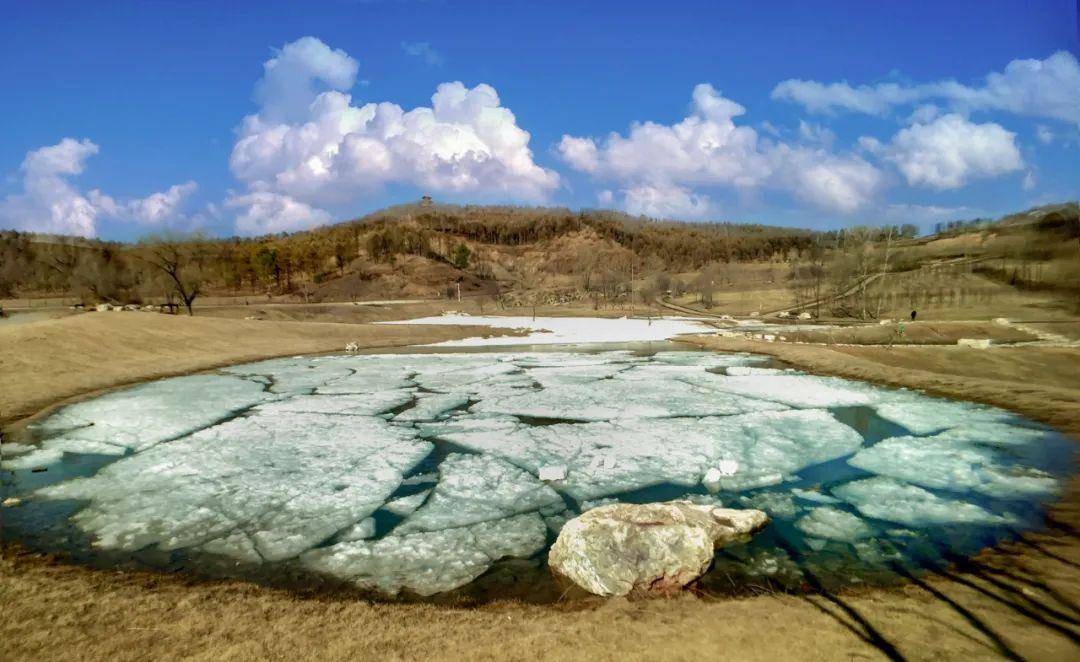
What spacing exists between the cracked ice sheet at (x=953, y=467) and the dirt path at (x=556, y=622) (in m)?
2.08

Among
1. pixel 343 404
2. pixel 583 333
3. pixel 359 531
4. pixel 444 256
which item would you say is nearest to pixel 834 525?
pixel 359 531

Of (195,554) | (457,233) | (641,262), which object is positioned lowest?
(195,554)

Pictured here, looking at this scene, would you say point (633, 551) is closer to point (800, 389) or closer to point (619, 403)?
point (619, 403)

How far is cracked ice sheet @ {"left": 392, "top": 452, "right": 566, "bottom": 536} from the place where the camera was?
23.6 feet

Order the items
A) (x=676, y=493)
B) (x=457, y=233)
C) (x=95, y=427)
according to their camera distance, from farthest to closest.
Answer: (x=457, y=233) < (x=95, y=427) < (x=676, y=493)

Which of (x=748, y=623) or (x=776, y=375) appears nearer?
(x=748, y=623)

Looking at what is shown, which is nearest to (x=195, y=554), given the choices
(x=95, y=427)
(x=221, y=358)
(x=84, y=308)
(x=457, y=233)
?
(x=95, y=427)

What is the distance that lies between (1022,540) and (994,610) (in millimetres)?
2340

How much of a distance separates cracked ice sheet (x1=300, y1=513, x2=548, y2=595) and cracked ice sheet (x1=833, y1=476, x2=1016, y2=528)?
16.0ft

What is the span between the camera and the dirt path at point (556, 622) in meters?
4.21

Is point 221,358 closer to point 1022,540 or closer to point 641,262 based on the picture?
point 1022,540

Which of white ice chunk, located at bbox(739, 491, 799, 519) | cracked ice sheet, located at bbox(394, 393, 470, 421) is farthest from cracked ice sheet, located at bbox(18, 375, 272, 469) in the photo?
white ice chunk, located at bbox(739, 491, 799, 519)

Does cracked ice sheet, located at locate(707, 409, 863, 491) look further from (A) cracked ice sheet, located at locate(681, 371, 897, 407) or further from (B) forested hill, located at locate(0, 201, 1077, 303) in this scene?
(B) forested hill, located at locate(0, 201, 1077, 303)

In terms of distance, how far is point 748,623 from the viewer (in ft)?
15.1
